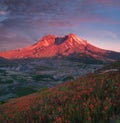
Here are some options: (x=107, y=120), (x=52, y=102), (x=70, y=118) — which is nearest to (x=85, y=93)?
(x=52, y=102)

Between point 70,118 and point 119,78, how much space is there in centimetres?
544

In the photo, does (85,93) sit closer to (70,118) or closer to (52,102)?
(52,102)

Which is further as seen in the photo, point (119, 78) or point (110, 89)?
point (119, 78)

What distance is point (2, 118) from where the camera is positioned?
15008mm

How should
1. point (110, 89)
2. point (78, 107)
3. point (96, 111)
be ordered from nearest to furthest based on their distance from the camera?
→ point (96, 111) → point (78, 107) → point (110, 89)

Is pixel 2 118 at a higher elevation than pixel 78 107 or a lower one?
lower

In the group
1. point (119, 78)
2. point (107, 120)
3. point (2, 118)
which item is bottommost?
point (2, 118)

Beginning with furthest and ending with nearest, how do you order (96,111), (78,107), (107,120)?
(78,107), (96,111), (107,120)

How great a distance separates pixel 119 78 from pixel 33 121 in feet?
18.7

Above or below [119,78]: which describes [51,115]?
below

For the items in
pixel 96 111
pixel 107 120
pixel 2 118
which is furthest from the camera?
pixel 2 118

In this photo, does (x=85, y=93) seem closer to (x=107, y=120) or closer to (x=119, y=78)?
(x=119, y=78)

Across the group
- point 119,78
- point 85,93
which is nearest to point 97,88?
point 85,93

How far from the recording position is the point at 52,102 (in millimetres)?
15016
